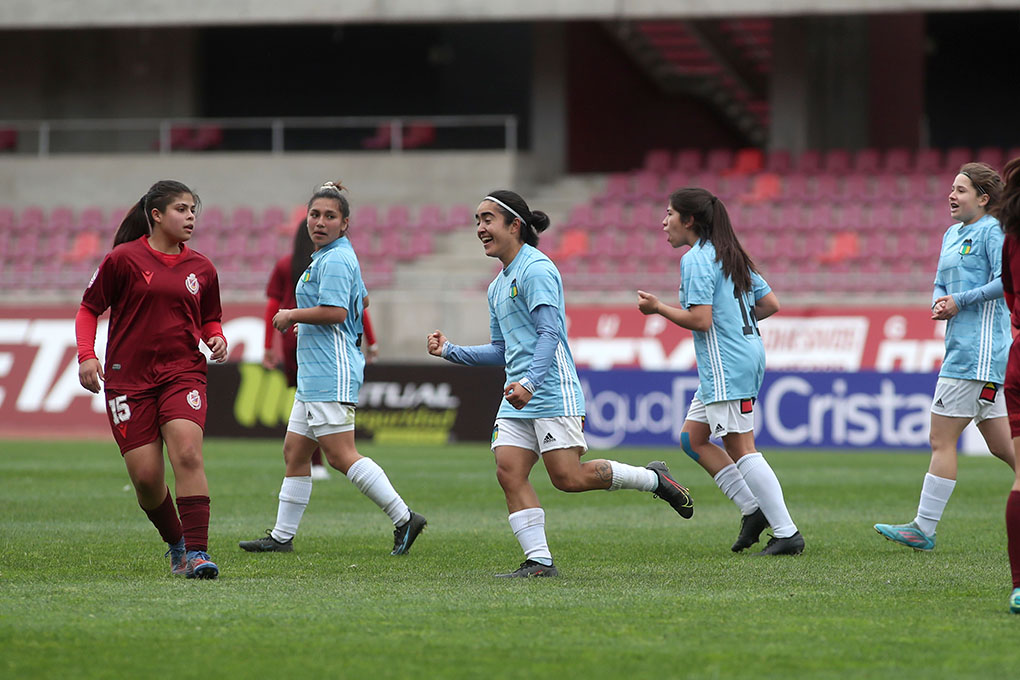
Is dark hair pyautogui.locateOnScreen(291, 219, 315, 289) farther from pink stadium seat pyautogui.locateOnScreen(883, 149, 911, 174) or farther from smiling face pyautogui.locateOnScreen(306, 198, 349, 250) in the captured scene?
pink stadium seat pyautogui.locateOnScreen(883, 149, 911, 174)

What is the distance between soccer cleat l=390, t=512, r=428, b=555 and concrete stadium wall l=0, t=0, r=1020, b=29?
64.5 ft

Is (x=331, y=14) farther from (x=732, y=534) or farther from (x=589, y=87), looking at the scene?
(x=732, y=534)

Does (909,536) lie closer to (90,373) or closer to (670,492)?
(670,492)

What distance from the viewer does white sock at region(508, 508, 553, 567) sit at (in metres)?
7.45

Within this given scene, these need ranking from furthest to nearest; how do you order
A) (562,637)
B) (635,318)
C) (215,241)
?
1. (215,241)
2. (635,318)
3. (562,637)

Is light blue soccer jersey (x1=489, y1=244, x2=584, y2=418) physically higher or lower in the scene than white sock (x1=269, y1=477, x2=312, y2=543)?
higher

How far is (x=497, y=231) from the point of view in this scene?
740 centimetres

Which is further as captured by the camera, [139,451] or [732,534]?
[732,534]

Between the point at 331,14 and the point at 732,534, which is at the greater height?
the point at 331,14

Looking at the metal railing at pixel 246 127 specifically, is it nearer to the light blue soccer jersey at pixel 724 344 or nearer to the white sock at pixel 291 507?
the white sock at pixel 291 507

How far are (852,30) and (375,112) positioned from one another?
1083cm

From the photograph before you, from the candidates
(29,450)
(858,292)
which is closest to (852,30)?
(858,292)

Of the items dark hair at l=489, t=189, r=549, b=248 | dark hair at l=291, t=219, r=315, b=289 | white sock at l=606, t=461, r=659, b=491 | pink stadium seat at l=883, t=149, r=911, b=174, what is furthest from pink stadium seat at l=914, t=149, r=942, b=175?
dark hair at l=489, t=189, r=549, b=248

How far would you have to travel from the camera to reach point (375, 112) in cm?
3403
